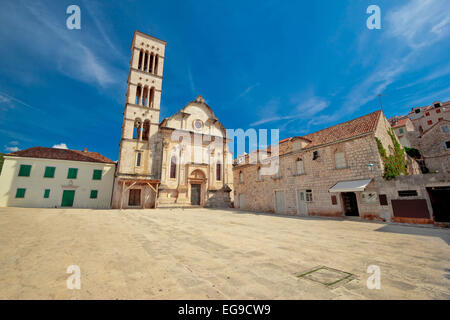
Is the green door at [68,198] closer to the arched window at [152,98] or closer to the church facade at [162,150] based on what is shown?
the church facade at [162,150]

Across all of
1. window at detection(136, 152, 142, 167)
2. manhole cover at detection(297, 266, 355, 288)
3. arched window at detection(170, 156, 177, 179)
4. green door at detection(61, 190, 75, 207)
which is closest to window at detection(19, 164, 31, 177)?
green door at detection(61, 190, 75, 207)

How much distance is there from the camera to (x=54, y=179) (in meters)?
21.3

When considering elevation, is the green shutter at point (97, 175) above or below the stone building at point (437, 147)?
below

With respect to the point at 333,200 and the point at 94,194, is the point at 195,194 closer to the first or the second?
the point at 94,194

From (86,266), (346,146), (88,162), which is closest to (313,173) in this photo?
(346,146)

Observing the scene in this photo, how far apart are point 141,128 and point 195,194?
1097cm

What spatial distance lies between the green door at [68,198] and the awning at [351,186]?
26927mm

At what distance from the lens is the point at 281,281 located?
2859 millimetres

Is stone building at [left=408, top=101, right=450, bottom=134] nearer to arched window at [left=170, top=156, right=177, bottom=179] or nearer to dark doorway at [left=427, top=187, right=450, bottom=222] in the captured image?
dark doorway at [left=427, top=187, right=450, bottom=222]

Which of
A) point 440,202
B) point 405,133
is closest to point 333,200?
point 440,202

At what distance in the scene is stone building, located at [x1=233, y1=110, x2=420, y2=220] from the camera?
11.7 m

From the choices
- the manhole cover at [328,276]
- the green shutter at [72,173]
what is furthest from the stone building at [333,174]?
→ the green shutter at [72,173]

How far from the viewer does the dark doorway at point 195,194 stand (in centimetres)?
2438

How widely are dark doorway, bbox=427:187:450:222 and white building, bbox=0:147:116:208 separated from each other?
2868cm
